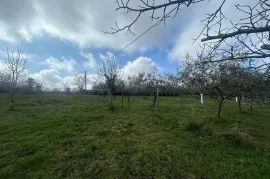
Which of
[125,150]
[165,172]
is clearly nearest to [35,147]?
[125,150]

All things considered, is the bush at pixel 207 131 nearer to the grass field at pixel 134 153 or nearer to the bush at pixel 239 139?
the grass field at pixel 134 153

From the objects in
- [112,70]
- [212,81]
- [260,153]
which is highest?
[112,70]

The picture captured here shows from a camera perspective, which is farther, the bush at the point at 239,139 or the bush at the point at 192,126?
the bush at the point at 192,126

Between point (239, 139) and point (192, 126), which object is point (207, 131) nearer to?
point (192, 126)

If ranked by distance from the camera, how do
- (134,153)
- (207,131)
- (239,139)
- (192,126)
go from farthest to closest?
1. (192,126)
2. (207,131)
3. (239,139)
4. (134,153)

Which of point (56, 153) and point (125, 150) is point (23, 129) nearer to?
point (56, 153)

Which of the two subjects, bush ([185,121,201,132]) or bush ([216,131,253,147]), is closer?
bush ([216,131,253,147])

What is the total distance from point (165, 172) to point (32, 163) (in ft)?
9.82

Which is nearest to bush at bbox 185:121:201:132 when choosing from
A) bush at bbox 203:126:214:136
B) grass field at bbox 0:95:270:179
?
grass field at bbox 0:95:270:179

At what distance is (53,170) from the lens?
3564 millimetres

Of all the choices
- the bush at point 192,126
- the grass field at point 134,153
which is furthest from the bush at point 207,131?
A: the bush at point 192,126

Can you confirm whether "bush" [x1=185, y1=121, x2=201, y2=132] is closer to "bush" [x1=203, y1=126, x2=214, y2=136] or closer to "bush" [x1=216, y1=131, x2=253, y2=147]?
"bush" [x1=203, y1=126, x2=214, y2=136]

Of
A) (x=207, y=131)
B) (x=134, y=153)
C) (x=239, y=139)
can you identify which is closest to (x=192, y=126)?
(x=207, y=131)

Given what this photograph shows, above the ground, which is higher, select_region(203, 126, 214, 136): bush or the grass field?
select_region(203, 126, 214, 136): bush
